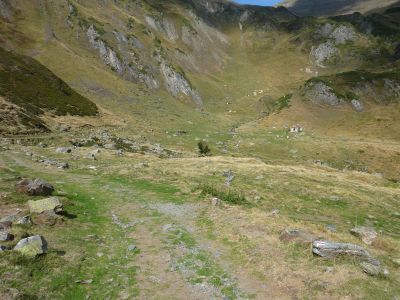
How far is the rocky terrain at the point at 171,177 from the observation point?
14227 millimetres

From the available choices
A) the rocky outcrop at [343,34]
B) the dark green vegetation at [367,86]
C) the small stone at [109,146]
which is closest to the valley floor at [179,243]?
the small stone at [109,146]

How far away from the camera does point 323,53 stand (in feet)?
609

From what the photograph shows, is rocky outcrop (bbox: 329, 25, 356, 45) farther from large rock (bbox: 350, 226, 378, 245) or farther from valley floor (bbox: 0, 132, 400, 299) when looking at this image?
large rock (bbox: 350, 226, 378, 245)

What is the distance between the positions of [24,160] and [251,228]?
2377 cm

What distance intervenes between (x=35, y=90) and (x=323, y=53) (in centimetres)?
15430

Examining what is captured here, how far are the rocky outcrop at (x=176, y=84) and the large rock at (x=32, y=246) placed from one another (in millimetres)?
105193

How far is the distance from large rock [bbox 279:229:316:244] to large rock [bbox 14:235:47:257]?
1036 centimetres

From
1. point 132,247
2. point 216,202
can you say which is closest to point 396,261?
point 216,202

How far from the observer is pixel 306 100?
104125 mm

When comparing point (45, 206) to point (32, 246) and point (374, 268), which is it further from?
point (374, 268)

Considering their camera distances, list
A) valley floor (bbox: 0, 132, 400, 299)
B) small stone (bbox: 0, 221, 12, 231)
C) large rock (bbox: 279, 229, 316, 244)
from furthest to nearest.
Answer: large rock (bbox: 279, 229, 316, 244) < small stone (bbox: 0, 221, 12, 231) < valley floor (bbox: 0, 132, 400, 299)

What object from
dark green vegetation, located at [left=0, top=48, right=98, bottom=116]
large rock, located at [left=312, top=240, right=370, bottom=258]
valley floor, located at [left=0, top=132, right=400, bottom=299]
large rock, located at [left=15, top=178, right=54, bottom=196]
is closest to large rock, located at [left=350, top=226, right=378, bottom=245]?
valley floor, located at [left=0, top=132, right=400, bottom=299]

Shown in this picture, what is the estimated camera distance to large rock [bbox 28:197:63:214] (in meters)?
18.7

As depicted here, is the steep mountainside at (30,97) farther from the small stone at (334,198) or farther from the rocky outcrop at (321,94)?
the rocky outcrop at (321,94)
